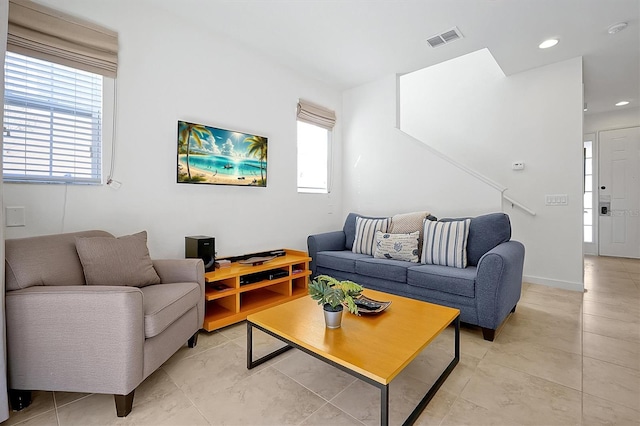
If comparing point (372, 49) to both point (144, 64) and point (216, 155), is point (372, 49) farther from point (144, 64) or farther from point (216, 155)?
point (144, 64)

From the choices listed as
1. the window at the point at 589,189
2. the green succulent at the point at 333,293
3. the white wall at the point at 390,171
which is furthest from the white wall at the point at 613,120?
the green succulent at the point at 333,293

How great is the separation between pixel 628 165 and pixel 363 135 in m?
4.79

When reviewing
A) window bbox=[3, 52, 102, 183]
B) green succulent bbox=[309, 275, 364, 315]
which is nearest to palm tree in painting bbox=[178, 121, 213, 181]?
window bbox=[3, 52, 102, 183]

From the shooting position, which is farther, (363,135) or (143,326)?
(363,135)

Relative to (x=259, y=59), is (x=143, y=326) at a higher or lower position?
lower

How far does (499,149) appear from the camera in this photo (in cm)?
396

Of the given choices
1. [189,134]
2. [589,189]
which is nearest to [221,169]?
[189,134]

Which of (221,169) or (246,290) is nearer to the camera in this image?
(246,290)

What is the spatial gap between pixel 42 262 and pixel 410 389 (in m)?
2.10

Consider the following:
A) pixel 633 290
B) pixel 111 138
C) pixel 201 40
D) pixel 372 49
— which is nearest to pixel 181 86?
pixel 201 40

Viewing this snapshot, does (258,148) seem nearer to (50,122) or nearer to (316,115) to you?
(316,115)

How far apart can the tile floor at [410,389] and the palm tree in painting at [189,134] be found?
1.63 meters

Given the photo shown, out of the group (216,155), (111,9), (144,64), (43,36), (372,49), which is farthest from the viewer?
(372,49)

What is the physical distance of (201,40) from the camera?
2.83 meters
